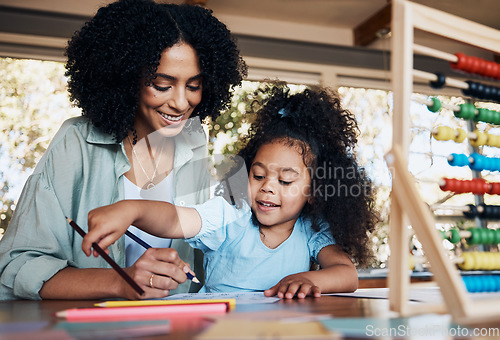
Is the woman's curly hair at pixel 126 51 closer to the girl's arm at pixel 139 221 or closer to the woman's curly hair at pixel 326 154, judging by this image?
the woman's curly hair at pixel 326 154

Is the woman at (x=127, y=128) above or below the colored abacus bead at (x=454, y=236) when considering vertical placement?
above

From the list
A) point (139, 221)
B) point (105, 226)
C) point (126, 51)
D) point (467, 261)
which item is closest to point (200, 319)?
point (105, 226)

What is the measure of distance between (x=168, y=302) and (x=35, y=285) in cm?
38

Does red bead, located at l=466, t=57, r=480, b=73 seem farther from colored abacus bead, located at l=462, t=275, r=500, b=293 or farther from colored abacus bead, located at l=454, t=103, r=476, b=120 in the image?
colored abacus bead, located at l=462, t=275, r=500, b=293

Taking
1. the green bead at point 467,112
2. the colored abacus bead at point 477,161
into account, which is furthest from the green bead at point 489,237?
the green bead at point 467,112

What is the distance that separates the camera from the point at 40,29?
338cm

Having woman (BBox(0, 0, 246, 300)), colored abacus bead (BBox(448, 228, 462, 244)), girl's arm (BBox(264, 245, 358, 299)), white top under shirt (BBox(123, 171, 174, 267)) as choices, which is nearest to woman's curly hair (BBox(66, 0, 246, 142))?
woman (BBox(0, 0, 246, 300))

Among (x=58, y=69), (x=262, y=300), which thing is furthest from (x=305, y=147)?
(x=58, y=69)

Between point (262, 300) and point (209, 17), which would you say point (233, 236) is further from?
point (209, 17)

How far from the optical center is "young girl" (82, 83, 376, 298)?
1.22 metres

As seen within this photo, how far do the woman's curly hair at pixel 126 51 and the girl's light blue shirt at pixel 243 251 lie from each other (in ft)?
1.29

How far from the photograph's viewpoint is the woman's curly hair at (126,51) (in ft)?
4.37

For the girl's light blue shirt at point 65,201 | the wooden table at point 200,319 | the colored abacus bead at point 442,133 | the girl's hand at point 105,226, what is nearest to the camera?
the wooden table at point 200,319

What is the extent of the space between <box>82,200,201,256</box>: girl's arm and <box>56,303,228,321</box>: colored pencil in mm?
147
